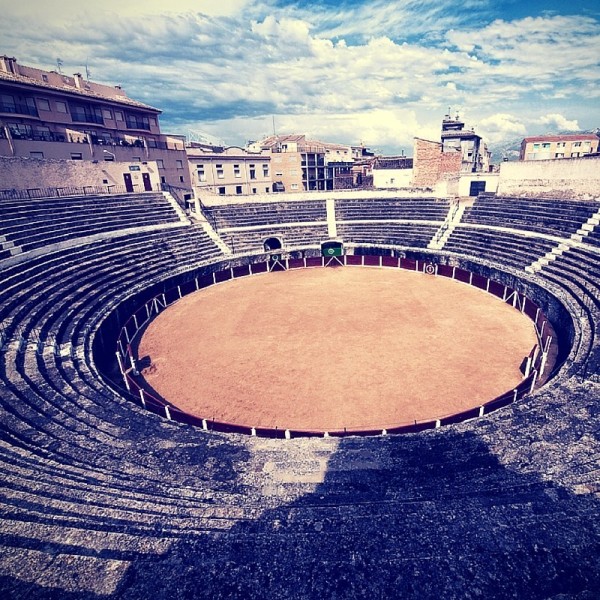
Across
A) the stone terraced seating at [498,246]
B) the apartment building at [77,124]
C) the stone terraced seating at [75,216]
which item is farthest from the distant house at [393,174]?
the stone terraced seating at [75,216]

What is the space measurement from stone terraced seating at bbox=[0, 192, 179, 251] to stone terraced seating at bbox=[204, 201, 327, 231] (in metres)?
5.75

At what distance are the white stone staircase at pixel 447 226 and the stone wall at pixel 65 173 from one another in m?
34.1

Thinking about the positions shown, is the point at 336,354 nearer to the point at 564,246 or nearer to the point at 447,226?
the point at 564,246

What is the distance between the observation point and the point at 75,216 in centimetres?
3369

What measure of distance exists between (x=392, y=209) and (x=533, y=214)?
1604cm

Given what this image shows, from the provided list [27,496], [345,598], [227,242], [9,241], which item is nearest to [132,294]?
[9,241]

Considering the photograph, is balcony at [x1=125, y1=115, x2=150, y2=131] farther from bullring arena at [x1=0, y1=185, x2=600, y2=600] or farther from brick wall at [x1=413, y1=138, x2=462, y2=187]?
brick wall at [x1=413, y1=138, x2=462, y2=187]

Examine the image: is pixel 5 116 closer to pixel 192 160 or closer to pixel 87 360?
pixel 192 160

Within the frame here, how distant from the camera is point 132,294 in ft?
89.3

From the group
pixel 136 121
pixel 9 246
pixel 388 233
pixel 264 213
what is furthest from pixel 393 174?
pixel 9 246

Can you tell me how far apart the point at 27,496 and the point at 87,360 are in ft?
37.0

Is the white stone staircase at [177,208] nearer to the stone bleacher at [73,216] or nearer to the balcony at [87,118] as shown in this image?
the stone bleacher at [73,216]

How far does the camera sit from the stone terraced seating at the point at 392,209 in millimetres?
44594

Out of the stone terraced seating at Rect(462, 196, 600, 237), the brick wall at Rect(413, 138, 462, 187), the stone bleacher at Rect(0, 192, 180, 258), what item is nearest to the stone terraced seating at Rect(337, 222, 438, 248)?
the stone terraced seating at Rect(462, 196, 600, 237)
